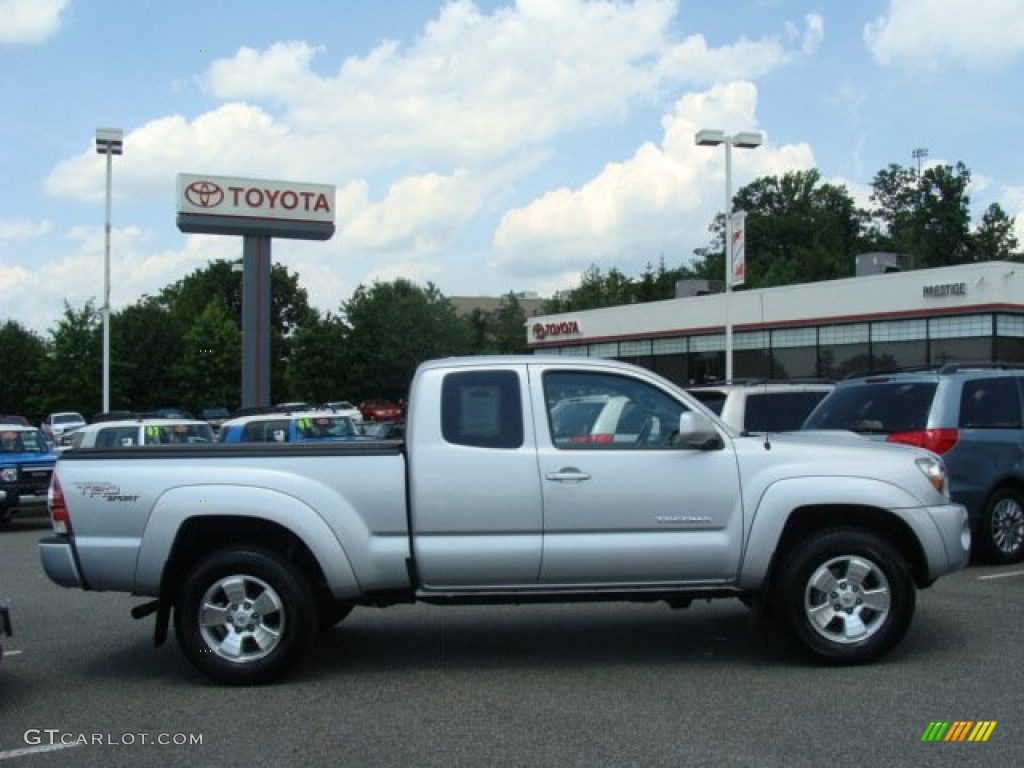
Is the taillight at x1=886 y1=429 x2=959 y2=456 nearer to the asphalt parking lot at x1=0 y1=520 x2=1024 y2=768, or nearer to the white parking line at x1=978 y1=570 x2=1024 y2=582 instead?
the white parking line at x1=978 y1=570 x2=1024 y2=582

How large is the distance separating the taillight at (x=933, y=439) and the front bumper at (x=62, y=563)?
24.3 ft

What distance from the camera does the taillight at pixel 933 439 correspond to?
10.3m

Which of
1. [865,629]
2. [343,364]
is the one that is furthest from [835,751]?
[343,364]

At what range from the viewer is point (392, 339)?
59.6 metres

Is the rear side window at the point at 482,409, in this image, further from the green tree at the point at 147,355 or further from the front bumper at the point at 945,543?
the green tree at the point at 147,355

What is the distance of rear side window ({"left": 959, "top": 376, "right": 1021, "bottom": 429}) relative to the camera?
420 inches

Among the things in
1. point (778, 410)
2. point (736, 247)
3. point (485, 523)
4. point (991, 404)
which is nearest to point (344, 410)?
point (736, 247)

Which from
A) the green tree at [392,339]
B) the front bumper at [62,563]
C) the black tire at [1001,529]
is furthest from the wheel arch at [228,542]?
the green tree at [392,339]

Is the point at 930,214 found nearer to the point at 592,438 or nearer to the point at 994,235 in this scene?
the point at 994,235

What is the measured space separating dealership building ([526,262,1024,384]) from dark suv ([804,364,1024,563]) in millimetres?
17135

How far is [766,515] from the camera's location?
6629 mm

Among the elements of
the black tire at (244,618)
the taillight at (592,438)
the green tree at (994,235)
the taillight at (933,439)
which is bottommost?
the black tire at (244,618)

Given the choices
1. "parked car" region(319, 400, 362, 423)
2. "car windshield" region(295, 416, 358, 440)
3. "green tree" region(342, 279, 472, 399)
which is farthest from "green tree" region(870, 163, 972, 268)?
"car windshield" region(295, 416, 358, 440)

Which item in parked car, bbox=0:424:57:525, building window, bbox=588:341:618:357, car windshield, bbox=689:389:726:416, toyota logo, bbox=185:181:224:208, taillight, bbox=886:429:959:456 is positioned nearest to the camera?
taillight, bbox=886:429:959:456
